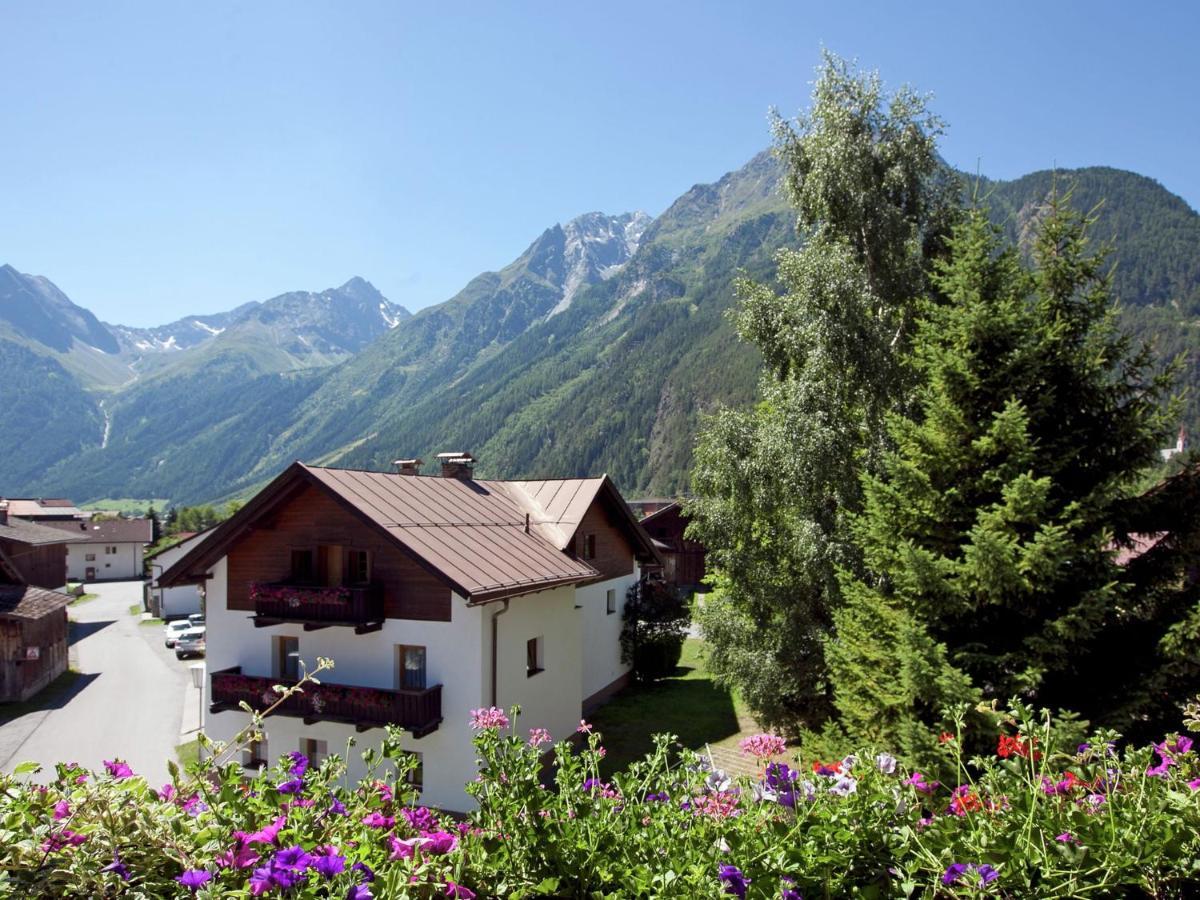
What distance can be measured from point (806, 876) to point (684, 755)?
2.76ft

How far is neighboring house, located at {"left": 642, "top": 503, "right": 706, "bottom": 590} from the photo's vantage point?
59.5 metres

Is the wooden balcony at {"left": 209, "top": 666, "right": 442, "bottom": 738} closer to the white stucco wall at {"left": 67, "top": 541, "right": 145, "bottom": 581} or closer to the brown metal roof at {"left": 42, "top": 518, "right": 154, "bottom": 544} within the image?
the brown metal roof at {"left": 42, "top": 518, "right": 154, "bottom": 544}

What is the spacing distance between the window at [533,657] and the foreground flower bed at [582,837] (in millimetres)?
15904

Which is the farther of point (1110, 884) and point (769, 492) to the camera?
point (769, 492)

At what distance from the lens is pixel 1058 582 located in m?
11.6

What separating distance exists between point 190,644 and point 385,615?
30.8 m

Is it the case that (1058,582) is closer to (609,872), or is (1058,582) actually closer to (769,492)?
(769,492)

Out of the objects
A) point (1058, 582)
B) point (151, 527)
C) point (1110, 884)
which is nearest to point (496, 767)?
point (1110, 884)

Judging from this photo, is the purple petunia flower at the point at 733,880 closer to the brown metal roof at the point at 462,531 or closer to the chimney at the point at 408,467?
the brown metal roof at the point at 462,531

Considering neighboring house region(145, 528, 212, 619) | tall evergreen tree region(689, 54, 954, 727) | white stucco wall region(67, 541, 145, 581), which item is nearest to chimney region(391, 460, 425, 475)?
tall evergreen tree region(689, 54, 954, 727)

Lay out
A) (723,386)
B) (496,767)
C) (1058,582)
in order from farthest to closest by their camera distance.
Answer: (723,386) → (1058,582) → (496,767)

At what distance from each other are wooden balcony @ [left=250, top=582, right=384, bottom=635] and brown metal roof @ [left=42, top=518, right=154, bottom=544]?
3250 inches

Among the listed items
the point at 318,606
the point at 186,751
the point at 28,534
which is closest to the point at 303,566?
the point at 318,606

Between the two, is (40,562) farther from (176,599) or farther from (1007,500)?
(1007,500)
